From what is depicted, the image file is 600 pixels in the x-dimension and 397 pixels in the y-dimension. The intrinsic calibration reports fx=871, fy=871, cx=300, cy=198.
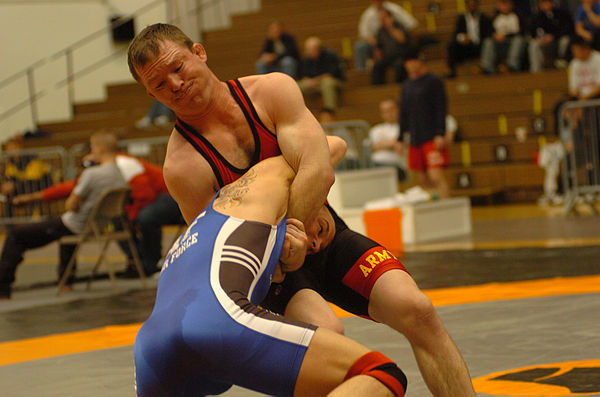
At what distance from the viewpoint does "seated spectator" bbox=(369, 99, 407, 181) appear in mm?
9625

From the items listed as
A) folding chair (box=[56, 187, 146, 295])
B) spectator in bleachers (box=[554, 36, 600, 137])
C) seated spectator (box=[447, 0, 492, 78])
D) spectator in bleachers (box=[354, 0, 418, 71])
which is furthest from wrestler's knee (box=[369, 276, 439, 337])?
spectator in bleachers (box=[354, 0, 418, 71])

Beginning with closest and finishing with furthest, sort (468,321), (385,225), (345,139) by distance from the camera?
(468,321) → (385,225) → (345,139)

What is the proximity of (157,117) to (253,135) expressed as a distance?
10467 mm

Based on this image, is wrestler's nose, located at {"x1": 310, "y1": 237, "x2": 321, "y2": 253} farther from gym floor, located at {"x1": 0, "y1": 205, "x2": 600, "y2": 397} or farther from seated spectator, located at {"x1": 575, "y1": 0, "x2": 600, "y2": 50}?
seated spectator, located at {"x1": 575, "y1": 0, "x2": 600, "y2": 50}

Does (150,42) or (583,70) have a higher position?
(150,42)

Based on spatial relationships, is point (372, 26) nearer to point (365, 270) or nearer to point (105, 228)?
point (105, 228)

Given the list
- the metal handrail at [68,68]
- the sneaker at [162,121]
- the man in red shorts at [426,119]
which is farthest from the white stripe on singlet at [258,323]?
the metal handrail at [68,68]

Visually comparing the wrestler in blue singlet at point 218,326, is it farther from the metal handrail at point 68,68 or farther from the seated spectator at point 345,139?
the metal handrail at point 68,68

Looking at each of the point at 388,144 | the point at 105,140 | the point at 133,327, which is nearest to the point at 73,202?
the point at 105,140

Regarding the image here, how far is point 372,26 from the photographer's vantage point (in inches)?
498

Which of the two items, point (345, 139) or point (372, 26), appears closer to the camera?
point (345, 139)

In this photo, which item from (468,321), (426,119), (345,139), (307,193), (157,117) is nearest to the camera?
(307,193)

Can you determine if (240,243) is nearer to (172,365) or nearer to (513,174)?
(172,365)

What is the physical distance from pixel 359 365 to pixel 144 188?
5512 millimetres
